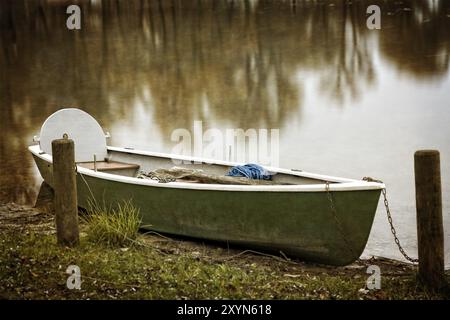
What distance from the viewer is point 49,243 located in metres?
7.22

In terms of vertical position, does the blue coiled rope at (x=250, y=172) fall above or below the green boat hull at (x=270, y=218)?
above

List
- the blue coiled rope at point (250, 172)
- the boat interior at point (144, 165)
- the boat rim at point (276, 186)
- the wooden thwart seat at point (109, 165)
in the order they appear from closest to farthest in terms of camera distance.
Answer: the boat rim at point (276, 186) → the blue coiled rope at point (250, 172) → the boat interior at point (144, 165) → the wooden thwart seat at point (109, 165)

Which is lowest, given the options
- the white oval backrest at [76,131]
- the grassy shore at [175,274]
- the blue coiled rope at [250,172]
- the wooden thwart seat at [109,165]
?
the grassy shore at [175,274]

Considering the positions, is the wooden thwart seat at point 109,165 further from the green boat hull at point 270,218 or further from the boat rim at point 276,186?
the green boat hull at point 270,218

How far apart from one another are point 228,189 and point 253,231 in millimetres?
512

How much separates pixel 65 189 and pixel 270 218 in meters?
2.03

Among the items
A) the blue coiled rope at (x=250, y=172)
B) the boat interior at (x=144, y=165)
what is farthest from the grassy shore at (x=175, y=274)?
the boat interior at (x=144, y=165)

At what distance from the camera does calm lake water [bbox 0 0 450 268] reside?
54.2ft

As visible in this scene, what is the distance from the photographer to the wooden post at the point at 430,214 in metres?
5.91

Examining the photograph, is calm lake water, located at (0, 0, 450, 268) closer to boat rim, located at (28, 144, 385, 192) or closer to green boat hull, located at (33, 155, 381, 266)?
boat rim, located at (28, 144, 385, 192)

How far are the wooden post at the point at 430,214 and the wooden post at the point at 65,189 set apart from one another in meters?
3.19

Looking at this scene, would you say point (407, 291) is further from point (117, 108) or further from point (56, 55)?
point (56, 55)

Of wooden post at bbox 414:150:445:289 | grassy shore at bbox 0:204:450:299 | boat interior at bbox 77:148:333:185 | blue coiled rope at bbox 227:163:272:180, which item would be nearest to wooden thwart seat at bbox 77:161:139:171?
boat interior at bbox 77:148:333:185
